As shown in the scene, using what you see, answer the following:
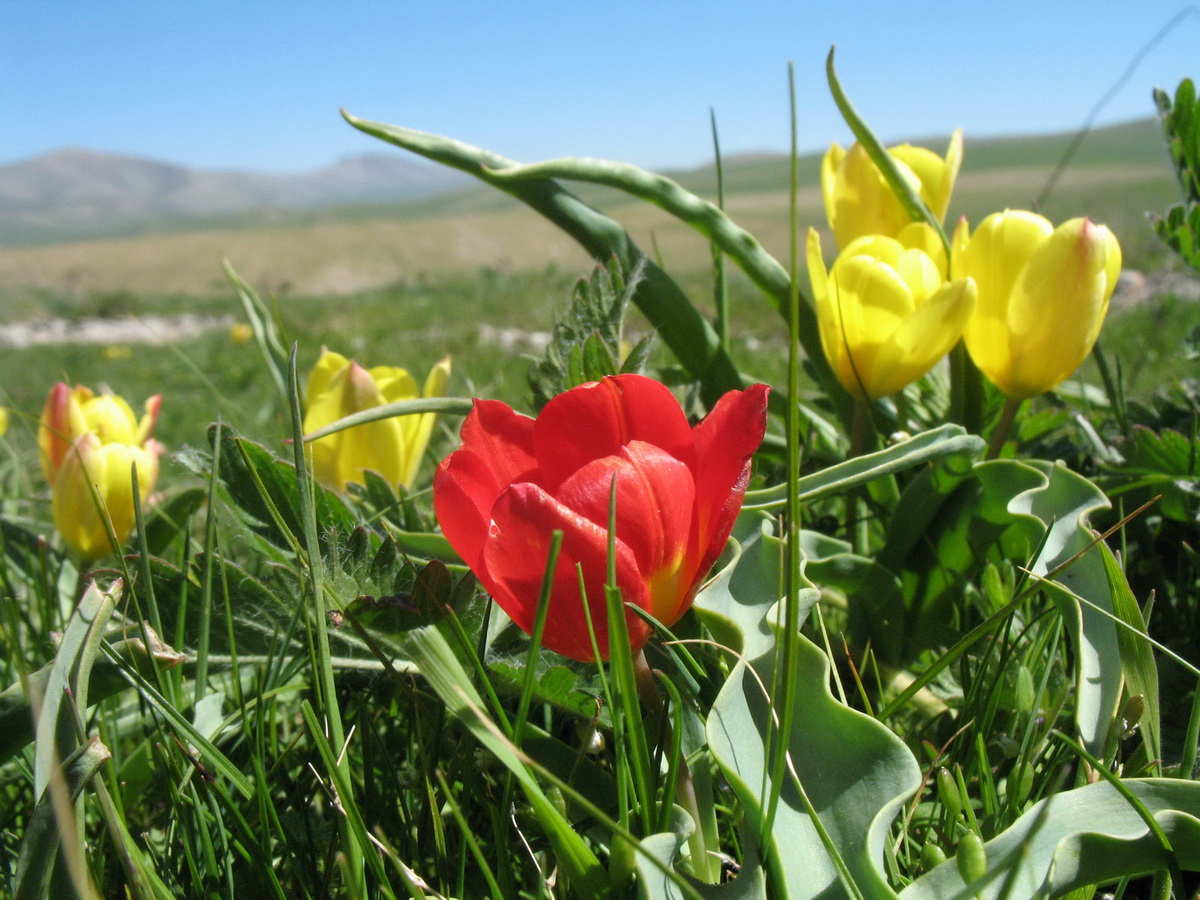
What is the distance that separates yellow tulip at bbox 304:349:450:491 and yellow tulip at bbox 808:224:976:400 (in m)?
0.40

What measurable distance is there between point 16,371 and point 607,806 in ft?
26.4

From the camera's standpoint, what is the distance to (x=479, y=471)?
0.52m

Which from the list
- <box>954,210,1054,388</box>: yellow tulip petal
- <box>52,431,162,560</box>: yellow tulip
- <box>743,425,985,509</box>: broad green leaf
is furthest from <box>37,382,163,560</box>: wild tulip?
<box>954,210,1054,388</box>: yellow tulip petal

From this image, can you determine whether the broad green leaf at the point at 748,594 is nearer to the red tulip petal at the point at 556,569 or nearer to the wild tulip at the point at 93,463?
the red tulip petal at the point at 556,569

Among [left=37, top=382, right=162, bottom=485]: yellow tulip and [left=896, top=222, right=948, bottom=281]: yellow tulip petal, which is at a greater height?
[left=896, top=222, right=948, bottom=281]: yellow tulip petal

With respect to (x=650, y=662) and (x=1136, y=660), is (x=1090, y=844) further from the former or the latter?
(x=650, y=662)

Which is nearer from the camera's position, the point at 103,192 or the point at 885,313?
the point at 885,313

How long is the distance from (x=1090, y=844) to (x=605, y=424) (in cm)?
32

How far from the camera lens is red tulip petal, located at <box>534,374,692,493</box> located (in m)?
0.51

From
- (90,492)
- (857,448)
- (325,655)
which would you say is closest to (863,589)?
(857,448)

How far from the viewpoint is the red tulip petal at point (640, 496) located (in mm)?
462

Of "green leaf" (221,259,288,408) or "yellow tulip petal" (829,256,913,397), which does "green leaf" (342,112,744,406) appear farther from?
"green leaf" (221,259,288,408)

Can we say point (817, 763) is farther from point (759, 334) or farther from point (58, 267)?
point (58, 267)

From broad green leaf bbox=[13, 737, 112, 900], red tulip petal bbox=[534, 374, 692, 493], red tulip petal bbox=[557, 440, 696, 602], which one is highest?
→ red tulip petal bbox=[534, 374, 692, 493]
